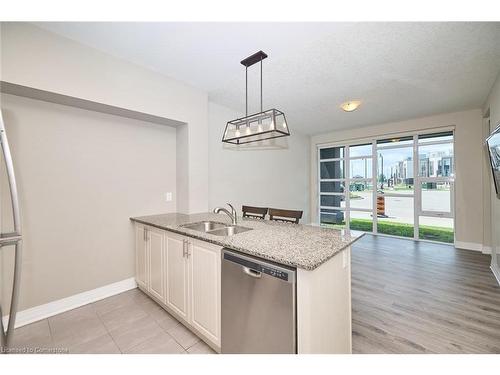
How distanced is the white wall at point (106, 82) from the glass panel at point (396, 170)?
173 inches

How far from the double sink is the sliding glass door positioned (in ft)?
14.7

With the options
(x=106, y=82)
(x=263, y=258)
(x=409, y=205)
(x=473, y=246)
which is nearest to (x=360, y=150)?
(x=409, y=205)

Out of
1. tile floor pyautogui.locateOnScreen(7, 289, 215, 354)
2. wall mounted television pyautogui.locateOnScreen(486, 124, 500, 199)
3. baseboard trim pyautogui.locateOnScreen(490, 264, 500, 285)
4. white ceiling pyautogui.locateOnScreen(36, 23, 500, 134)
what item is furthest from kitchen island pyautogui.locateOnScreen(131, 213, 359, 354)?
baseboard trim pyautogui.locateOnScreen(490, 264, 500, 285)

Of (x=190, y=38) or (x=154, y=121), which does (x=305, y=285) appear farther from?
(x=154, y=121)

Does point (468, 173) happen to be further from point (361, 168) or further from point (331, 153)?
point (331, 153)

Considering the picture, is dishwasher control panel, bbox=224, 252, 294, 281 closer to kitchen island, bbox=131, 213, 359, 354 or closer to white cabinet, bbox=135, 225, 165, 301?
kitchen island, bbox=131, 213, 359, 354

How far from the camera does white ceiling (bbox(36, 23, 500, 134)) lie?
73.7 inches

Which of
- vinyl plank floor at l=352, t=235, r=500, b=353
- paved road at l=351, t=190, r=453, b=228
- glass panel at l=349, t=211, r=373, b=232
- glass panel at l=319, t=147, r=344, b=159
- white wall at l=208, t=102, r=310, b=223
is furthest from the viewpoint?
glass panel at l=319, t=147, r=344, b=159

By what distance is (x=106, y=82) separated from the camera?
2.17 metres

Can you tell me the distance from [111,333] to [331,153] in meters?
5.93

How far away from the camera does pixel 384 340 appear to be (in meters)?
1.75

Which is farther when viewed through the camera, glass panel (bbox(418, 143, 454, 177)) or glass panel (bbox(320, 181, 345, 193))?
glass panel (bbox(320, 181, 345, 193))

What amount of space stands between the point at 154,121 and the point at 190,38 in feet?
3.91

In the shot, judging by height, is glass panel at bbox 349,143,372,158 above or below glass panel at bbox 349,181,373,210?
above
